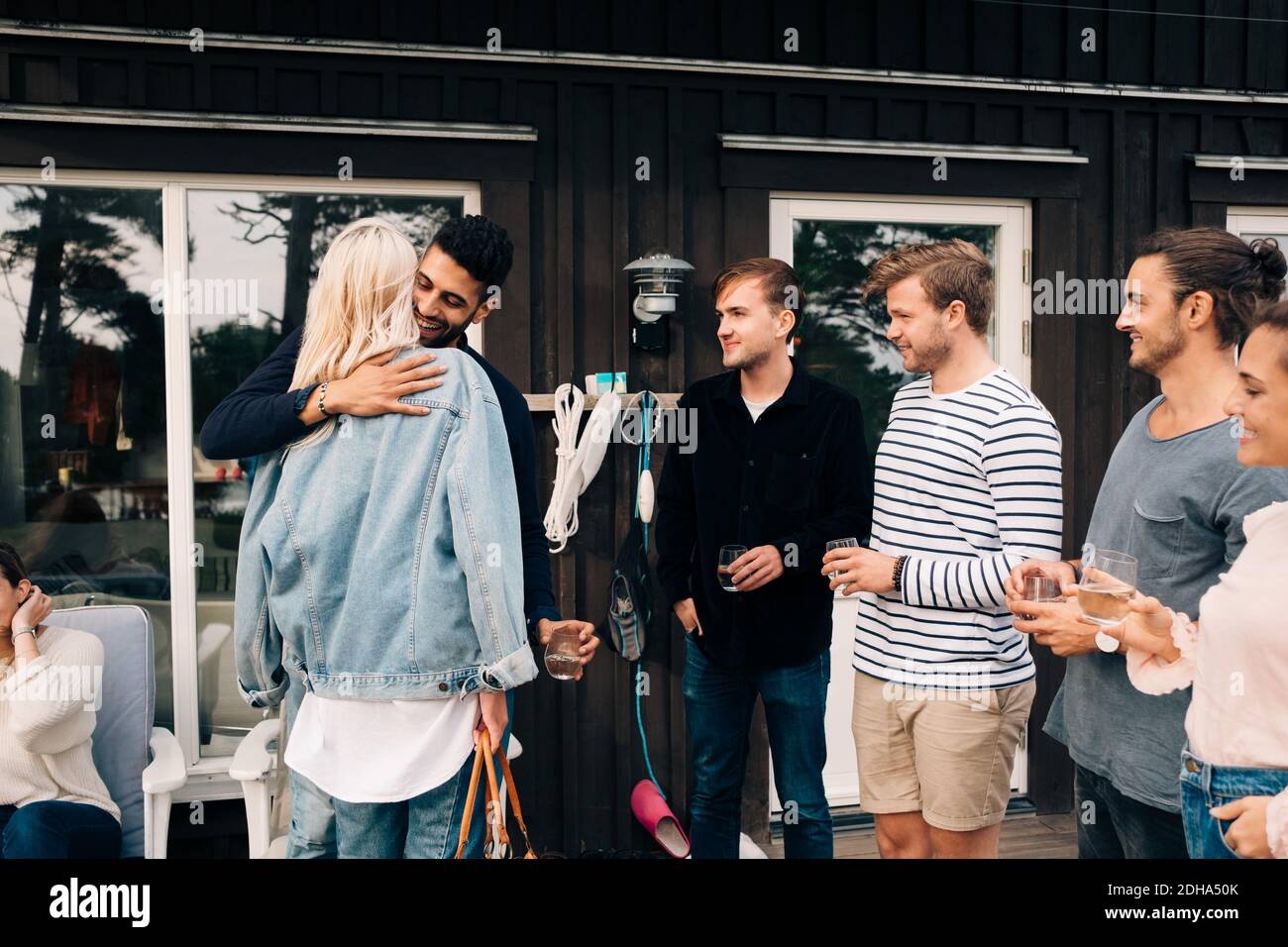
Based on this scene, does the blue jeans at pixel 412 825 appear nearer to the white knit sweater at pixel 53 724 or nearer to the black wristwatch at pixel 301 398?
the black wristwatch at pixel 301 398

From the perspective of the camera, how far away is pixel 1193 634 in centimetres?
173

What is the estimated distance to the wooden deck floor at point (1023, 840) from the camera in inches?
124

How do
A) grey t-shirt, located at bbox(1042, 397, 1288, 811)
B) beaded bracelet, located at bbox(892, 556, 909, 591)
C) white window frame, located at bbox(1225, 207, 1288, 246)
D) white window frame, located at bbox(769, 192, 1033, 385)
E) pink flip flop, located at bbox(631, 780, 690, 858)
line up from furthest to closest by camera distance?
white window frame, located at bbox(1225, 207, 1288, 246) → white window frame, located at bbox(769, 192, 1033, 385) → pink flip flop, located at bbox(631, 780, 690, 858) → beaded bracelet, located at bbox(892, 556, 909, 591) → grey t-shirt, located at bbox(1042, 397, 1288, 811)

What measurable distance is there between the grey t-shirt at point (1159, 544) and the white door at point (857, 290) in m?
1.46

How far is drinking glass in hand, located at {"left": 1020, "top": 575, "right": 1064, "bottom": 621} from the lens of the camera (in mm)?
1897

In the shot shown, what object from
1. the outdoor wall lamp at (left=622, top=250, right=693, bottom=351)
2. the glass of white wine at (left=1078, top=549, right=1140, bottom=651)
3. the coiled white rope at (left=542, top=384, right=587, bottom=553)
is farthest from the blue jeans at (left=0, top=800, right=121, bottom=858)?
the glass of white wine at (left=1078, top=549, right=1140, bottom=651)

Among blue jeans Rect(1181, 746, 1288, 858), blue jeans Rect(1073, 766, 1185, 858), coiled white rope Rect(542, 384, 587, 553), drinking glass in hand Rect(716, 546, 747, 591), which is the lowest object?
blue jeans Rect(1073, 766, 1185, 858)

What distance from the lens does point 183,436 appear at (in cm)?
301

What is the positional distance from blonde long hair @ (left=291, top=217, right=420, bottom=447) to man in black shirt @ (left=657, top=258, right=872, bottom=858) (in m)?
0.98

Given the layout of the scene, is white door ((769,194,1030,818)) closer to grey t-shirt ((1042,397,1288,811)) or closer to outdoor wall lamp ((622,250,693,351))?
outdoor wall lamp ((622,250,693,351))

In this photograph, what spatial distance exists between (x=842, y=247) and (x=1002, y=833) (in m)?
2.07
